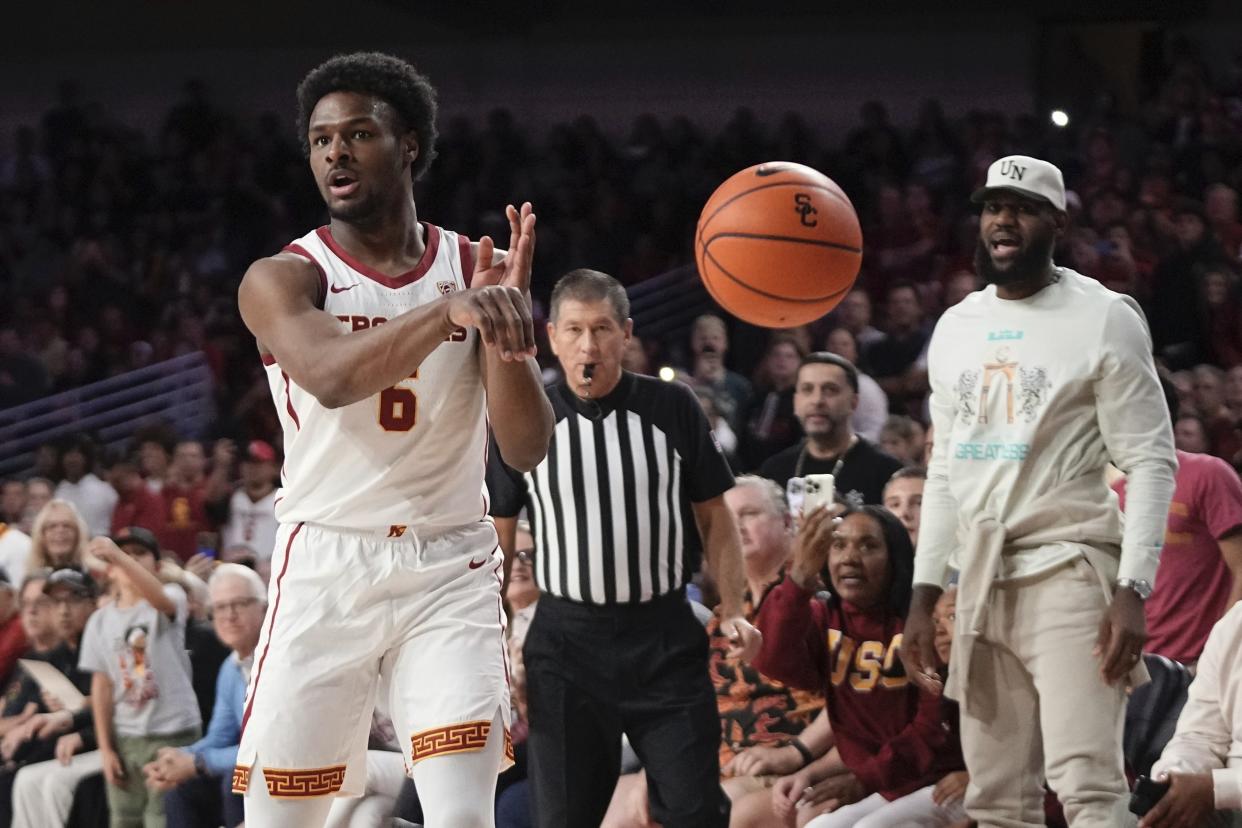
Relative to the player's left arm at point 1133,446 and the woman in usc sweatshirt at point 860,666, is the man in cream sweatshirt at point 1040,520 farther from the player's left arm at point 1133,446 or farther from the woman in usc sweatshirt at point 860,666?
the woman in usc sweatshirt at point 860,666

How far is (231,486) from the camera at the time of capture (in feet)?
30.7

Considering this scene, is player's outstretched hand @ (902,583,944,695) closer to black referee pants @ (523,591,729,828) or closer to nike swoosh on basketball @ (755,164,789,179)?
black referee pants @ (523,591,729,828)

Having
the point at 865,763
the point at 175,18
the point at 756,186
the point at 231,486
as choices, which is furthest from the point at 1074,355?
the point at 175,18

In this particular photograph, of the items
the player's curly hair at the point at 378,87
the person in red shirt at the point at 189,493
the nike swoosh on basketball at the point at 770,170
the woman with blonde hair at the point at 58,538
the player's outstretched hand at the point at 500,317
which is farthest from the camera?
the person in red shirt at the point at 189,493

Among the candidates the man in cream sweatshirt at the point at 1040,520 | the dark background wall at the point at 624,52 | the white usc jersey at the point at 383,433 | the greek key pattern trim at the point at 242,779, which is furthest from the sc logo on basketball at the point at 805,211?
the dark background wall at the point at 624,52

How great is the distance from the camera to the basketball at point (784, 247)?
570 centimetres

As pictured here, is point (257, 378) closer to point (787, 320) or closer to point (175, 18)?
point (175, 18)

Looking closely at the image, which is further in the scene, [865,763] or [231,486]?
[231,486]

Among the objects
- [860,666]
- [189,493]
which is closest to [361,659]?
[860,666]

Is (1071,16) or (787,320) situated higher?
(1071,16)

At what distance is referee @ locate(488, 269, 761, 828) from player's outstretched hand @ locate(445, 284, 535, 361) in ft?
6.37

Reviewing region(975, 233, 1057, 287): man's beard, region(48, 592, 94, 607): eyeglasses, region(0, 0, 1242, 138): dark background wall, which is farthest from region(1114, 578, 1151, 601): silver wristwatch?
region(0, 0, 1242, 138): dark background wall

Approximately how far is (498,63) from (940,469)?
1091 cm

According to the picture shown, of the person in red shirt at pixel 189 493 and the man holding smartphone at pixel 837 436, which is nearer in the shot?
the man holding smartphone at pixel 837 436
